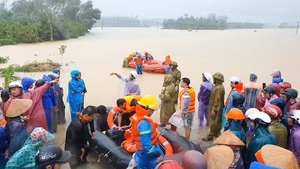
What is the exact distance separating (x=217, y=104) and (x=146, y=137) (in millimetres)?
2472

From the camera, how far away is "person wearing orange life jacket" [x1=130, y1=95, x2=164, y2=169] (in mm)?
2525

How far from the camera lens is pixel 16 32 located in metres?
27.1

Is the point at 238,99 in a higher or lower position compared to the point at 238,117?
higher

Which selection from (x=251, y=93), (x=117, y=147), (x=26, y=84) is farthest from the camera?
(x=251, y=93)

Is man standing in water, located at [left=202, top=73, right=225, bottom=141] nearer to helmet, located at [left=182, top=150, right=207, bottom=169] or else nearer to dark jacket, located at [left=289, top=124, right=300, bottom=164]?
dark jacket, located at [left=289, top=124, right=300, bottom=164]

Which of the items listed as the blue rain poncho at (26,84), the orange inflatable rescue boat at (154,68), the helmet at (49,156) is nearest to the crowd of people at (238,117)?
the helmet at (49,156)

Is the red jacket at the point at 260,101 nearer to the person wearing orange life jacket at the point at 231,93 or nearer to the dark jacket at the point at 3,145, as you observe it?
the person wearing orange life jacket at the point at 231,93

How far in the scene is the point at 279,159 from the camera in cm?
208

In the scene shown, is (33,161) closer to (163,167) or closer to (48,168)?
(48,168)

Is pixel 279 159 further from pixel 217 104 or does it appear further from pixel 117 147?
pixel 217 104

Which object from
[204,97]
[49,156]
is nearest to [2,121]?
[49,156]

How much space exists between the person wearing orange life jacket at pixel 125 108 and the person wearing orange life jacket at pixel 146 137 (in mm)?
1331

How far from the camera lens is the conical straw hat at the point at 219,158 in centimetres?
217

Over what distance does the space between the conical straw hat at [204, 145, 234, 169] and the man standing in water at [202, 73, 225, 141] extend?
7.77ft
